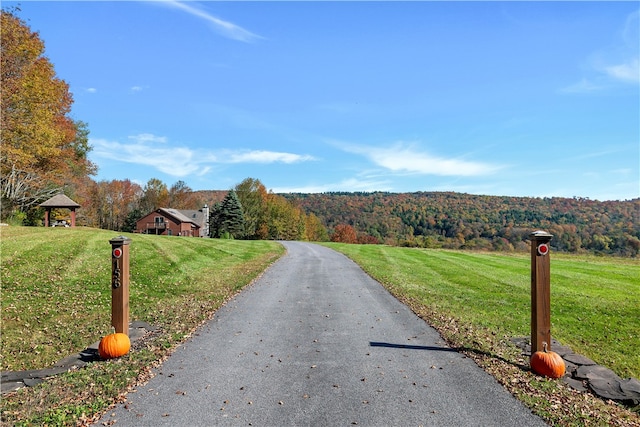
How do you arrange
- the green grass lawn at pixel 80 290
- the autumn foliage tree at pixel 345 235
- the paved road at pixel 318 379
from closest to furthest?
the paved road at pixel 318 379 < the green grass lawn at pixel 80 290 < the autumn foliage tree at pixel 345 235

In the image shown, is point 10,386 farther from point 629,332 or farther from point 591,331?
point 629,332

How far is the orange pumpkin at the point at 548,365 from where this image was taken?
20.8 ft

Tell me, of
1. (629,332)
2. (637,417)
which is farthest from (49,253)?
(629,332)

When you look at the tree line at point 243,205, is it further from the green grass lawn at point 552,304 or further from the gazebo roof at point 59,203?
the green grass lawn at point 552,304

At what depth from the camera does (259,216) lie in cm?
→ 7344

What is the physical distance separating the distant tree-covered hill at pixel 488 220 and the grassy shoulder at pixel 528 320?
17.8 meters

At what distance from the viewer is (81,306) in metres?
10.9

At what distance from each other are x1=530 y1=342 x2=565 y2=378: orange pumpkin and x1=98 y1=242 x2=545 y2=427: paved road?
3.26 feet

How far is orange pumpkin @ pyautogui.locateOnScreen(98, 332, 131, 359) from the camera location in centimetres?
693

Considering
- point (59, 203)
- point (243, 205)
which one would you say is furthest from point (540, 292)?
point (243, 205)

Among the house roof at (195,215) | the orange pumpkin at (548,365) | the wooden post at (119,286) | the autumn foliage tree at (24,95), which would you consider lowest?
the orange pumpkin at (548,365)

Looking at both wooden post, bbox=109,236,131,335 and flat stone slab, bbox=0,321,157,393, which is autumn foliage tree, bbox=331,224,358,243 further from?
flat stone slab, bbox=0,321,157,393

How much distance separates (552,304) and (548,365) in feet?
27.5

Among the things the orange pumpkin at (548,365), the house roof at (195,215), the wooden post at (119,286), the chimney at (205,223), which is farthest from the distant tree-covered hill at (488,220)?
the house roof at (195,215)
